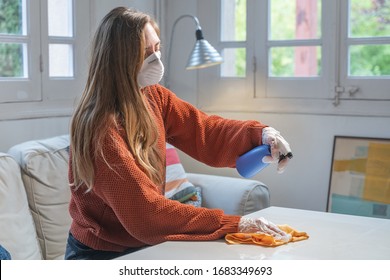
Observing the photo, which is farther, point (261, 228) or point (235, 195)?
point (235, 195)

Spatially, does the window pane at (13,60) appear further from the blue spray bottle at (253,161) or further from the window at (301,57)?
the blue spray bottle at (253,161)

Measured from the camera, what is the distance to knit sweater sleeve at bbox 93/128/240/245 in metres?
1.67

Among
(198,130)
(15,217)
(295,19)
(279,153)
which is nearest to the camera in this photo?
(279,153)

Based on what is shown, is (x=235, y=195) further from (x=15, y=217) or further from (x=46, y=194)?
(x=15, y=217)

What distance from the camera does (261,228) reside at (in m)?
1.69

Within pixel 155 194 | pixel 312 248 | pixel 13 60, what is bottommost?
pixel 312 248

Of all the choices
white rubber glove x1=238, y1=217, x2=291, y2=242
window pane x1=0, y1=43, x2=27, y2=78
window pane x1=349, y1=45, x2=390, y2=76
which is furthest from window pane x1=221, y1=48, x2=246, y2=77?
white rubber glove x1=238, y1=217, x2=291, y2=242

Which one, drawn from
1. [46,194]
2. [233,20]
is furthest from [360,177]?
[46,194]

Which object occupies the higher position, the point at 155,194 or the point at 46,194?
the point at 155,194

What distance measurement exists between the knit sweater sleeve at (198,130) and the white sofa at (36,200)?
29.4 inches

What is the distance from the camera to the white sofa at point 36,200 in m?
2.49

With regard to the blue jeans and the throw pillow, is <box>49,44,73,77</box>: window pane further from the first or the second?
the blue jeans

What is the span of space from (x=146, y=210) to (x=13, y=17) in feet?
5.28
